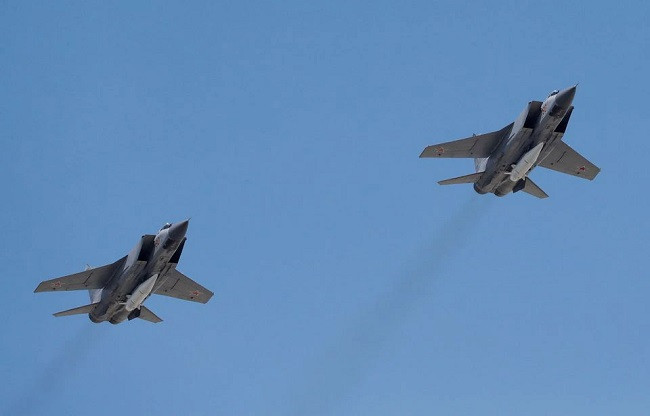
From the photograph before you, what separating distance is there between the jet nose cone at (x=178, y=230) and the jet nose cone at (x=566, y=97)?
70.1ft

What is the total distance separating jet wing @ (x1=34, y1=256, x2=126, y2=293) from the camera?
81062mm

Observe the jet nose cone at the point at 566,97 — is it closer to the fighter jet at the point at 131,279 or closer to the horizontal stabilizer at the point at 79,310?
the fighter jet at the point at 131,279

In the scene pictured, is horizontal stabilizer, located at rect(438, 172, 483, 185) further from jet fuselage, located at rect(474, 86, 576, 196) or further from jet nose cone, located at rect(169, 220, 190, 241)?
jet nose cone, located at rect(169, 220, 190, 241)

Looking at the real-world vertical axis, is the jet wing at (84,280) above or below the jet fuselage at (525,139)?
below

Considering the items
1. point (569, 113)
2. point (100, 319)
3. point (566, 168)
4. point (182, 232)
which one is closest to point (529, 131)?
point (569, 113)

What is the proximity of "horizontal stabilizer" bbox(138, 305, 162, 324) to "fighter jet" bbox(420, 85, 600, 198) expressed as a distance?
18.5m

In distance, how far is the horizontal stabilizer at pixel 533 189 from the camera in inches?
3216

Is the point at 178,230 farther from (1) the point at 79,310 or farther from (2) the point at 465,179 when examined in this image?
(2) the point at 465,179

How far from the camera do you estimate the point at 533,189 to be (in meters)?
82.1

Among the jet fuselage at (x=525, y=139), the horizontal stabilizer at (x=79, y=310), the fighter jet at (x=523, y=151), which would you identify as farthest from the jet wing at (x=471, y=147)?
the horizontal stabilizer at (x=79, y=310)

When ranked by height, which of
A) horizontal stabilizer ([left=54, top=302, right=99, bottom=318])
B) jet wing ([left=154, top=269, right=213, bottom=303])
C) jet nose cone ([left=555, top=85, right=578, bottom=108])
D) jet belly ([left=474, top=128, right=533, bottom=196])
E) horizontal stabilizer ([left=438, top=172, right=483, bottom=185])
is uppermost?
jet nose cone ([left=555, top=85, right=578, bottom=108])

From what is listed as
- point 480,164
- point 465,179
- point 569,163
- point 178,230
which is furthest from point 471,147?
point 178,230

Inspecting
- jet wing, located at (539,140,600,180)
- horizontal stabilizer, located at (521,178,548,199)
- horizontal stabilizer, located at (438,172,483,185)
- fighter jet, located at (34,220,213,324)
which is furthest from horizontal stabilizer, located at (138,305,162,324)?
jet wing, located at (539,140,600,180)

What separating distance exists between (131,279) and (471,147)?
21473 mm
